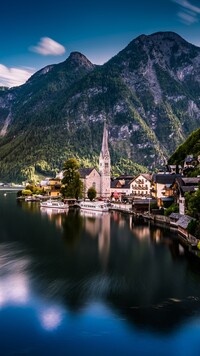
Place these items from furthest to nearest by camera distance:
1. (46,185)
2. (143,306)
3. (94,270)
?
(46,185) < (94,270) < (143,306)

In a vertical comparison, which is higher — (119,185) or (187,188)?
(119,185)

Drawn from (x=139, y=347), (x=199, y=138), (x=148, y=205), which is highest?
(x=199, y=138)

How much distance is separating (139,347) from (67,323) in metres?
5.28

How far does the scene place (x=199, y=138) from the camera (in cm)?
11019

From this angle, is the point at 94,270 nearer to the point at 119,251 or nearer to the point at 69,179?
the point at 119,251

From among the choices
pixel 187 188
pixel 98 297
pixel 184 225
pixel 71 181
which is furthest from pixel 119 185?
pixel 98 297

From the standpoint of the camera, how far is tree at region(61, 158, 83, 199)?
4407 inches

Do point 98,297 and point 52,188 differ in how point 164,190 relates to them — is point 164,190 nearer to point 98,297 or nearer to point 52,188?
point 98,297

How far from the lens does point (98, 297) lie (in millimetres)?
30672

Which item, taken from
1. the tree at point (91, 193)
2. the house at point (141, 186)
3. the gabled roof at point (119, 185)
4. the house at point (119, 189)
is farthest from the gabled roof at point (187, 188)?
the gabled roof at point (119, 185)

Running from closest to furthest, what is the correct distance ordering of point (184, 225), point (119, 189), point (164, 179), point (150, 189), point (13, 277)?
point (13, 277)
point (184, 225)
point (164, 179)
point (150, 189)
point (119, 189)

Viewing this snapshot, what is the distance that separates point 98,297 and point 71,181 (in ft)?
272

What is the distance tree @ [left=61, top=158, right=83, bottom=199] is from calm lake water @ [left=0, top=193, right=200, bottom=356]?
187 feet

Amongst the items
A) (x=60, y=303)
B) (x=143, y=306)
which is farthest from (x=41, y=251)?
(x=143, y=306)
